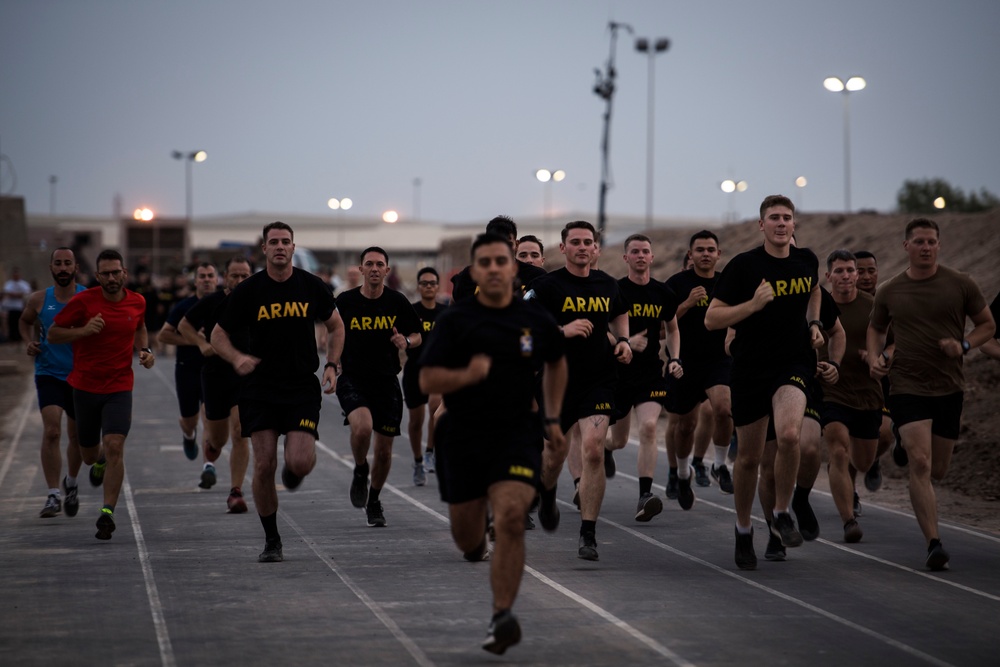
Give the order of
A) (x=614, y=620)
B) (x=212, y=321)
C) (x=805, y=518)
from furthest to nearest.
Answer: (x=212, y=321), (x=805, y=518), (x=614, y=620)

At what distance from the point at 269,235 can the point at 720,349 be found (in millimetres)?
5083

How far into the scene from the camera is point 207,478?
14.0 m

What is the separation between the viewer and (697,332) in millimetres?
13312

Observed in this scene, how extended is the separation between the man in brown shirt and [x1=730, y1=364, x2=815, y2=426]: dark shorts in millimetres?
761

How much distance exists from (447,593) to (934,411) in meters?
3.78

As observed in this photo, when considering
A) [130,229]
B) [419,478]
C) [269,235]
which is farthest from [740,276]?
[130,229]

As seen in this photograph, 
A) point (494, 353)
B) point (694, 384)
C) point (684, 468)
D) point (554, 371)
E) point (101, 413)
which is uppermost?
point (494, 353)

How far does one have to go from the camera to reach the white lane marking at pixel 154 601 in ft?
23.2

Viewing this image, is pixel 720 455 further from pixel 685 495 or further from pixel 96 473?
pixel 96 473

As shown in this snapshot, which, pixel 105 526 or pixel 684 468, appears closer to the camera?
pixel 105 526

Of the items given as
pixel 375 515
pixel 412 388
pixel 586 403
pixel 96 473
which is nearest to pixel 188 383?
pixel 96 473

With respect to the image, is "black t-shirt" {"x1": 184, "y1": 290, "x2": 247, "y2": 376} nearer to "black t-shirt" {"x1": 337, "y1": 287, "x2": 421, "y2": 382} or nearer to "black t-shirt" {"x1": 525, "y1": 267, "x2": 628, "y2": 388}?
"black t-shirt" {"x1": 337, "y1": 287, "x2": 421, "y2": 382}

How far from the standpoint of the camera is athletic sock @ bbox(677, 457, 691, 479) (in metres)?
12.9

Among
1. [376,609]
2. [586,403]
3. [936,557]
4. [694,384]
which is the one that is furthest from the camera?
[694,384]
